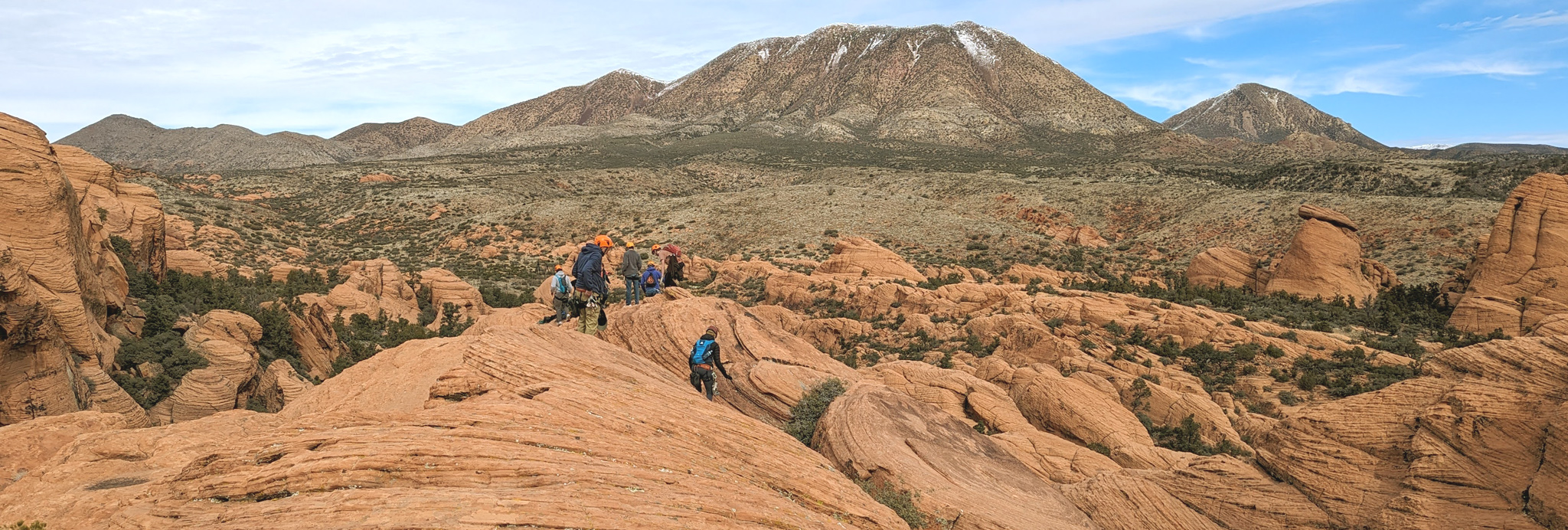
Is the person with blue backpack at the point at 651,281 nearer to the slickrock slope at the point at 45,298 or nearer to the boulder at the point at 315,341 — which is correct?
the boulder at the point at 315,341

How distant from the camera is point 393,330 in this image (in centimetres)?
2677

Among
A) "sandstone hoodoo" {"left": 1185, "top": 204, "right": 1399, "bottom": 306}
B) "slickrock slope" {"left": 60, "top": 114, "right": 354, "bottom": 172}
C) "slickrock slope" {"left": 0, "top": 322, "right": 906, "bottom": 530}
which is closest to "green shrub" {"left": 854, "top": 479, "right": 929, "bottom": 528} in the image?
"slickrock slope" {"left": 0, "top": 322, "right": 906, "bottom": 530}

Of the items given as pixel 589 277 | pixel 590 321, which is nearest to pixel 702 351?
pixel 589 277

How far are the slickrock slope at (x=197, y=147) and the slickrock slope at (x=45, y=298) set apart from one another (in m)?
136

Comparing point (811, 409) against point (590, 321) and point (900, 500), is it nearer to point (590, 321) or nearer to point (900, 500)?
point (900, 500)

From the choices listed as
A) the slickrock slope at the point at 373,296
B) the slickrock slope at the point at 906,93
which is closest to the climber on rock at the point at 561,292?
the slickrock slope at the point at 373,296

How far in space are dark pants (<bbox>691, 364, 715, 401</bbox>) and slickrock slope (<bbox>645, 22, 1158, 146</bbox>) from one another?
120282 millimetres

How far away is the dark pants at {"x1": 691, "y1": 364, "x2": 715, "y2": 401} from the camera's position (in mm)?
13789

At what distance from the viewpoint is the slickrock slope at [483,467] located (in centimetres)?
637

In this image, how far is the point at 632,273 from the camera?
18.3 meters

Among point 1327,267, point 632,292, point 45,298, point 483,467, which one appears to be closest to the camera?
point 483,467

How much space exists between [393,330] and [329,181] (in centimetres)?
6717

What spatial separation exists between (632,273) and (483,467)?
11255 millimetres

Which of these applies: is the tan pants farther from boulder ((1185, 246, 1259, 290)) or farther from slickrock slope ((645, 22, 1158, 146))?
slickrock slope ((645, 22, 1158, 146))
